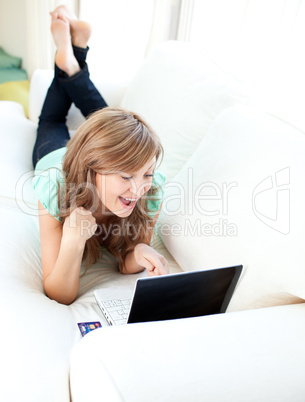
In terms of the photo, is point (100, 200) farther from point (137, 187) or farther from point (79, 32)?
point (79, 32)

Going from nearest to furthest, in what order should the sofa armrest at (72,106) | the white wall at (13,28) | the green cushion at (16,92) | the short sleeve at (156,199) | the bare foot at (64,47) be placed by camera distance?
the short sleeve at (156,199) → the bare foot at (64,47) → the sofa armrest at (72,106) → the green cushion at (16,92) → the white wall at (13,28)

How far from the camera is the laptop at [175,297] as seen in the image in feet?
2.49

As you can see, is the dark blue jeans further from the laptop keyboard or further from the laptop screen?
the laptop screen

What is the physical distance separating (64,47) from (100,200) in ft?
2.85

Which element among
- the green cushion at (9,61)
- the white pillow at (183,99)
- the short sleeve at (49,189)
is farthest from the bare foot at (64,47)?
the green cushion at (9,61)

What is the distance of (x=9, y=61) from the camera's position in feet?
9.81

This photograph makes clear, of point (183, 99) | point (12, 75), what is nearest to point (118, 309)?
point (183, 99)

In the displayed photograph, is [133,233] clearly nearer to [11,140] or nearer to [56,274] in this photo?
[56,274]

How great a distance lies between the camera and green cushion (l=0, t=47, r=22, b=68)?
2.96 metres

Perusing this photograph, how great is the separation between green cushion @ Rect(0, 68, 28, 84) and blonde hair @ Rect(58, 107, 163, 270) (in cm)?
204

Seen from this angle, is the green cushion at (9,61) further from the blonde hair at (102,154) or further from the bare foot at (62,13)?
the blonde hair at (102,154)

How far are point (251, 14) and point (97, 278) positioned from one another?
1.60m

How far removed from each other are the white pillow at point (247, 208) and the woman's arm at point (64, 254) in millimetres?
280

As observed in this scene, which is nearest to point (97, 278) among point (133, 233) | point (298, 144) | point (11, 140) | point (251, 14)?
point (133, 233)
